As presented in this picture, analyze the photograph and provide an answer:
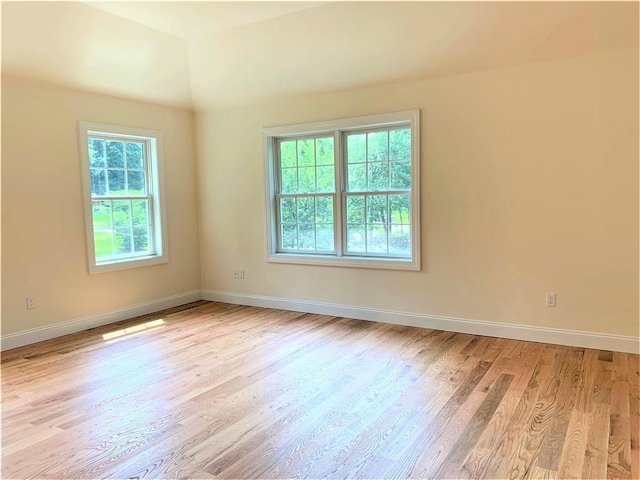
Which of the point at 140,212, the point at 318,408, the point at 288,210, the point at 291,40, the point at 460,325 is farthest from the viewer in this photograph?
the point at 288,210

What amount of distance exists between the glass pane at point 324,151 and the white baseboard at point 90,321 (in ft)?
7.81

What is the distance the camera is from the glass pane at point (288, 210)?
533 cm

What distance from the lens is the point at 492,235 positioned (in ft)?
13.5

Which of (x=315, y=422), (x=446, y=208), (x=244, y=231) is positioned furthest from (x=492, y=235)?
(x=244, y=231)

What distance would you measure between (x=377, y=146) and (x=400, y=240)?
0.98m

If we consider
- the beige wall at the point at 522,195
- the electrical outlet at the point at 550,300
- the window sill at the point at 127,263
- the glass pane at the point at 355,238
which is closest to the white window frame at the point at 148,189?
the window sill at the point at 127,263

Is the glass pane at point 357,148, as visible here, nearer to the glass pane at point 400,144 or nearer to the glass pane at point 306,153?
the glass pane at point 400,144

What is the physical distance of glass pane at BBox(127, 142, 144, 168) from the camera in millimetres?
5121

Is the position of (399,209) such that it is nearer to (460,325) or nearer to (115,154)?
(460,325)

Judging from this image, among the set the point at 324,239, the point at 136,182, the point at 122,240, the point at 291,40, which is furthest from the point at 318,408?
the point at 136,182

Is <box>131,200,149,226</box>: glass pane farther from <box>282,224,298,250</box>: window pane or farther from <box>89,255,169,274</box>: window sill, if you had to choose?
<box>282,224,298,250</box>: window pane

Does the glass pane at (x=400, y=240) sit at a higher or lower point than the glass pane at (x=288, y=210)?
lower

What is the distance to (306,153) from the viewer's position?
203 inches

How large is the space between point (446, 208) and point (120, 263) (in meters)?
3.42
